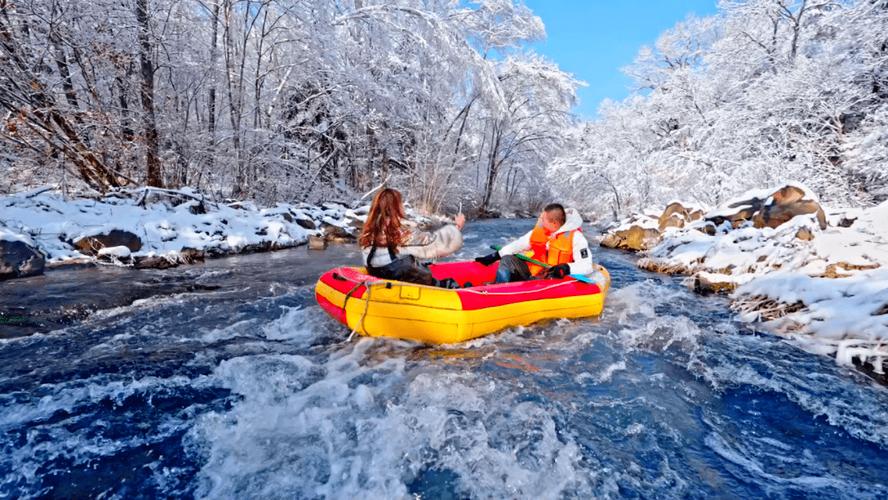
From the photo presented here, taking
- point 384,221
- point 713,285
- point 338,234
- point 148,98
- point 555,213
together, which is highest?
point 148,98

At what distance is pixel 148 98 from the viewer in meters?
8.99

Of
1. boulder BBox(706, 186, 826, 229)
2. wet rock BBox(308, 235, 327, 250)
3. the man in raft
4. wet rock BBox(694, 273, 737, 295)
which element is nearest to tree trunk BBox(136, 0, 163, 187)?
wet rock BBox(308, 235, 327, 250)

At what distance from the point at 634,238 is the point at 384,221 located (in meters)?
9.96

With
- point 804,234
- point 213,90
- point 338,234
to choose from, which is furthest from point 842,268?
point 213,90

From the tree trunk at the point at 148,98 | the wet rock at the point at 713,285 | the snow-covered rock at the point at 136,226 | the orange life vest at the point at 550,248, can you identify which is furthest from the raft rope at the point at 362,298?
the tree trunk at the point at 148,98

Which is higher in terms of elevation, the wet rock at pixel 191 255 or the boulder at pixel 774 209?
the boulder at pixel 774 209

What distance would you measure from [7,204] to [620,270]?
10374 mm

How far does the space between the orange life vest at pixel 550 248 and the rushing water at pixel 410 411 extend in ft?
3.20

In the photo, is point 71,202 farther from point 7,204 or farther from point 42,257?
point 42,257

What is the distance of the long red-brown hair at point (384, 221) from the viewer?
4062 mm

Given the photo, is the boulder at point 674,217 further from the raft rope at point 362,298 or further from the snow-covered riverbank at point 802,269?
the raft rope at point 362,298

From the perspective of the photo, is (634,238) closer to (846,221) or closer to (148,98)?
(846,221)

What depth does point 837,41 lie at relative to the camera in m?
10.6

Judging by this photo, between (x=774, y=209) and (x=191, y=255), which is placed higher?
(x=774, y=209)
